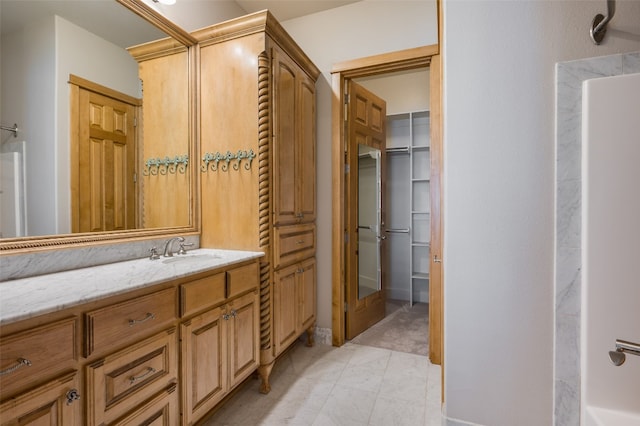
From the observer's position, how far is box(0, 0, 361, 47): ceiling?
1255 millimetres

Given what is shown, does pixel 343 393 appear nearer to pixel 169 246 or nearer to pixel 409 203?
pixel 169 246

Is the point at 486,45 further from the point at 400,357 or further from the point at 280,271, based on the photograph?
the point at 400,357

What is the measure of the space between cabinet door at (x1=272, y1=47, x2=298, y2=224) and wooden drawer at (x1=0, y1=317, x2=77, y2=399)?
1.23 meters

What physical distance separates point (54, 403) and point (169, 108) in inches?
66.8

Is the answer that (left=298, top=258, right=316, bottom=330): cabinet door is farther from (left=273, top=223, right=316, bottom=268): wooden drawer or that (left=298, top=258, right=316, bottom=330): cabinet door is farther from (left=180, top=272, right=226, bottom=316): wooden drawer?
(left=180, top=272, right=226, bottom=316): wooden drawer

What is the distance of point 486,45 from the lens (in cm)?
141

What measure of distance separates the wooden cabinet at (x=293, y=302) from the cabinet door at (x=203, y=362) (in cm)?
51

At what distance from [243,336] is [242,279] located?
1.09ft

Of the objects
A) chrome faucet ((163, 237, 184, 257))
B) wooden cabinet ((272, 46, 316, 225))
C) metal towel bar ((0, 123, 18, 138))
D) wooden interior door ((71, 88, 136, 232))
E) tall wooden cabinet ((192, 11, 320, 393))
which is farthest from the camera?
wooden cabinet ((272, 46, 316, 225))

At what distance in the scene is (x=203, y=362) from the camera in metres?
1.46

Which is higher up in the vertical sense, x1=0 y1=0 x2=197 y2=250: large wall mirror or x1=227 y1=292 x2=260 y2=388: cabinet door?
x1=0 y1=0 x2=197 y2=250: large wall mirror

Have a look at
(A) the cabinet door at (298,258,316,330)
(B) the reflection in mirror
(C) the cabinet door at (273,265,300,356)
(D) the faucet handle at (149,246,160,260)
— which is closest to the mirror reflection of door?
(B) the reflection in mirror

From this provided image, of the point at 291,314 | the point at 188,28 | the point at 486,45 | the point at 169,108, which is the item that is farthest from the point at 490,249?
the point at 188,28

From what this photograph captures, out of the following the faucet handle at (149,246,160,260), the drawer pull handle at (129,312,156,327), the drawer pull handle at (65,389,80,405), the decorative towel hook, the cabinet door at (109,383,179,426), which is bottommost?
the cabinet door at (109,383,179,426)
